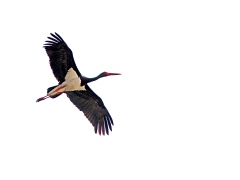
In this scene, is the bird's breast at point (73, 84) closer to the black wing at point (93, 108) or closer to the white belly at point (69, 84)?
the white belly at point (69, 84)

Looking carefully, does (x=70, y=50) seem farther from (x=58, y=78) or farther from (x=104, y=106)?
(x=104, y=106)

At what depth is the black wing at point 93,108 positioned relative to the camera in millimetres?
29406

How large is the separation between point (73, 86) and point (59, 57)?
4.26 ft

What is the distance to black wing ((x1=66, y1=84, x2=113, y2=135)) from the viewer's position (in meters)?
29.4

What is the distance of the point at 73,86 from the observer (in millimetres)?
28469

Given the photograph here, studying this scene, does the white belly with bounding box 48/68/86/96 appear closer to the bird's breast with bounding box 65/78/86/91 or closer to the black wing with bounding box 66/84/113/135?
the bird's breast with bounding box 65/78/86/91

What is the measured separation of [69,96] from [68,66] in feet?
5.67

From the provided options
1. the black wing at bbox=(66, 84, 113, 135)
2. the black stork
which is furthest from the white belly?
→ the black wing at bbox=(66, 84, 113, 135)

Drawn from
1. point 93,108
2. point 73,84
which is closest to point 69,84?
point 73,84

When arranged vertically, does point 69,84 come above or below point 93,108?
above

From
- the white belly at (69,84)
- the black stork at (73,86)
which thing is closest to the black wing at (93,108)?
the black stork at (73,86)

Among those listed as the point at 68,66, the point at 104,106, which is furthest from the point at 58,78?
the point at 104,106

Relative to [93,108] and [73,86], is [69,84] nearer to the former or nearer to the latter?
[73,86]

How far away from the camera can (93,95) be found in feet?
96.9
